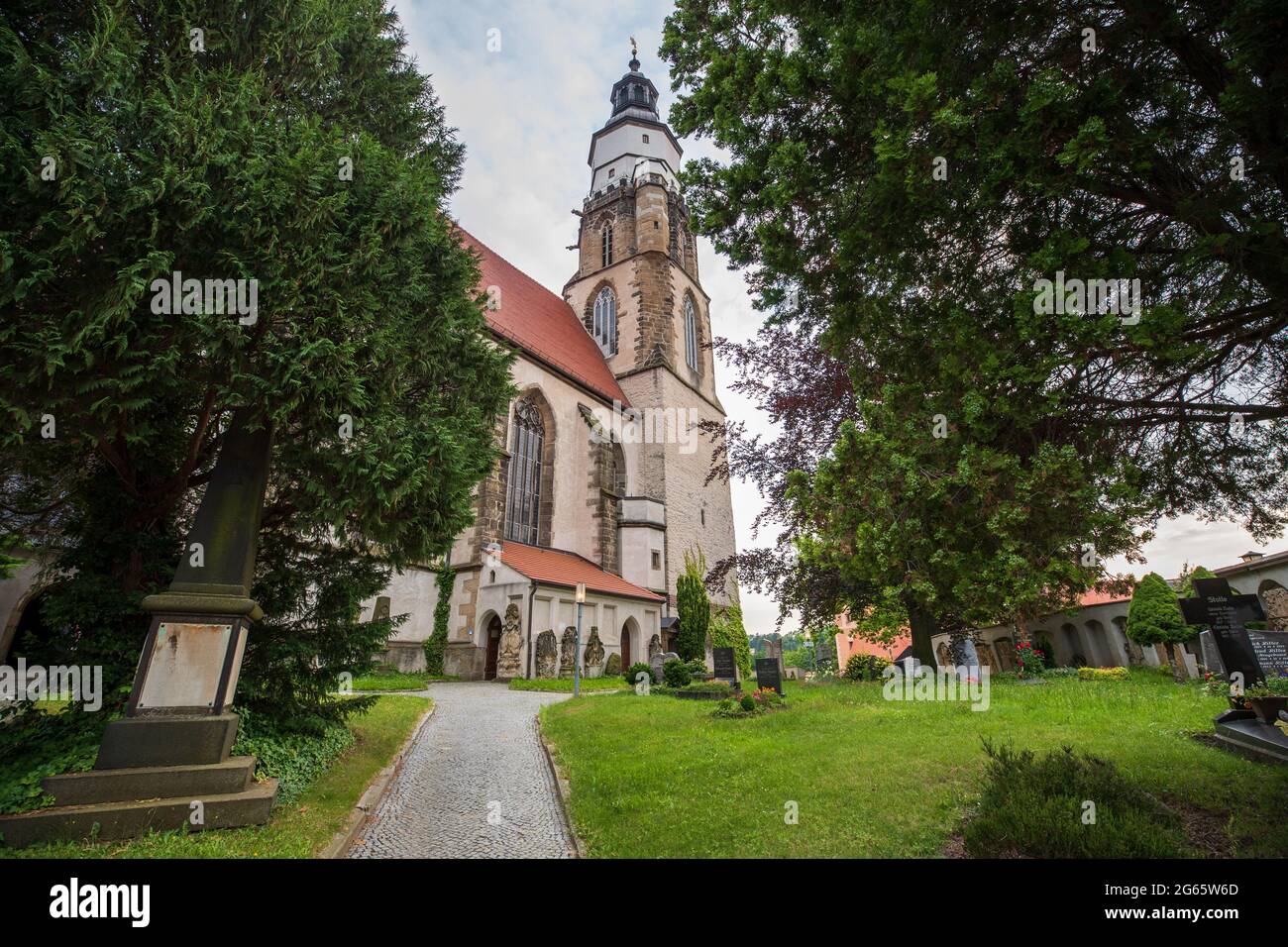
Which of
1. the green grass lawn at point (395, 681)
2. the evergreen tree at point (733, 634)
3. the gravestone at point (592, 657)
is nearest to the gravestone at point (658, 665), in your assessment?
the gravestone at point (592, 657)

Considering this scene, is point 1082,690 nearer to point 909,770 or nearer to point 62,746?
point 909,770

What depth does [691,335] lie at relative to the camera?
31.5 meters

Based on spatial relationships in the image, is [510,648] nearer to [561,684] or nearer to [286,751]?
[561,684]

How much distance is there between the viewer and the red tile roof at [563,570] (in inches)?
698

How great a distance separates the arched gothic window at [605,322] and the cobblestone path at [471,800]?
22.5 meters

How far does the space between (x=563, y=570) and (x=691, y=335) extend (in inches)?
664

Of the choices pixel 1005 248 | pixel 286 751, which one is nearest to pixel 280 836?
pixel 286 751

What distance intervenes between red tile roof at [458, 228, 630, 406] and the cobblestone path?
1506 cm

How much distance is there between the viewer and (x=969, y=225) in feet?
14.0

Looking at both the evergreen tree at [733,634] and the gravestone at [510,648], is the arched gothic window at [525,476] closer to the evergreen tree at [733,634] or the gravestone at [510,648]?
the gravestone at [510,648]

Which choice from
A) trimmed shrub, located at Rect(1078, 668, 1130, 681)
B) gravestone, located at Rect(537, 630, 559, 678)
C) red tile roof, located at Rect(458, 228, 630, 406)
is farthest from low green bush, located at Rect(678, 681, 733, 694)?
red tile roof, located at Rect(458, 228, 630, 406)
